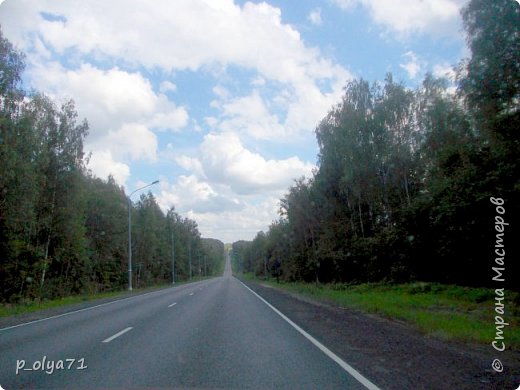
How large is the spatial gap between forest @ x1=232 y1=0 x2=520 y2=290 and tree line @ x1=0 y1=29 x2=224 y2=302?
21.1 meters

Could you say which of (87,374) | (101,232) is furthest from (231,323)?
(101,232)

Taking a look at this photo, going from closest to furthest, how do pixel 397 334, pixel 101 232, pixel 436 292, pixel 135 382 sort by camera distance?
pixel 135 382 → pixel 397 334 → pixel 436 292 → pixel 101 232

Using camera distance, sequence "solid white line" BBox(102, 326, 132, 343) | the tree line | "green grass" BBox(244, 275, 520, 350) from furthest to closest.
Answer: the tree line → "green grass" BBox(244, 275, 520, 350) → "solid white line" BBox(102, 326, 132, 343)

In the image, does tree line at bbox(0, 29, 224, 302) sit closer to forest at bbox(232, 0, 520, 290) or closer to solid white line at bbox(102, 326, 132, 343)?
solid white line at bbox(102, 326, 132, 343)

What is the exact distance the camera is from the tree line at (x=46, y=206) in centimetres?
2606

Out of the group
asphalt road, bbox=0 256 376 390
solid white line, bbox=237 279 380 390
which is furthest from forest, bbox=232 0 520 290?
asphalt road, bbox=0 256 376 390

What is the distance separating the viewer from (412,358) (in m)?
8.25

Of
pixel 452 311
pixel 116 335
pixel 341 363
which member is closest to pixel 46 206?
pixel 116 335

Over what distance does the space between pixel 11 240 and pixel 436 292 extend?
81.2 ft

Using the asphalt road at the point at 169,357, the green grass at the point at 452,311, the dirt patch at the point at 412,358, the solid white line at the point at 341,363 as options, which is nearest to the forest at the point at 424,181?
the green grass at the point at 452,311

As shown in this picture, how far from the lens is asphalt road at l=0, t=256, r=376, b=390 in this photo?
659 cm

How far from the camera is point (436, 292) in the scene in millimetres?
23672

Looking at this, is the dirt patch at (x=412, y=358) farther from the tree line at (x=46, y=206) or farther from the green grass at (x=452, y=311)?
the tree line at (x=46, y=206)

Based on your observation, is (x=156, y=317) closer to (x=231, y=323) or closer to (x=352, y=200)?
(x=231, y=323)
